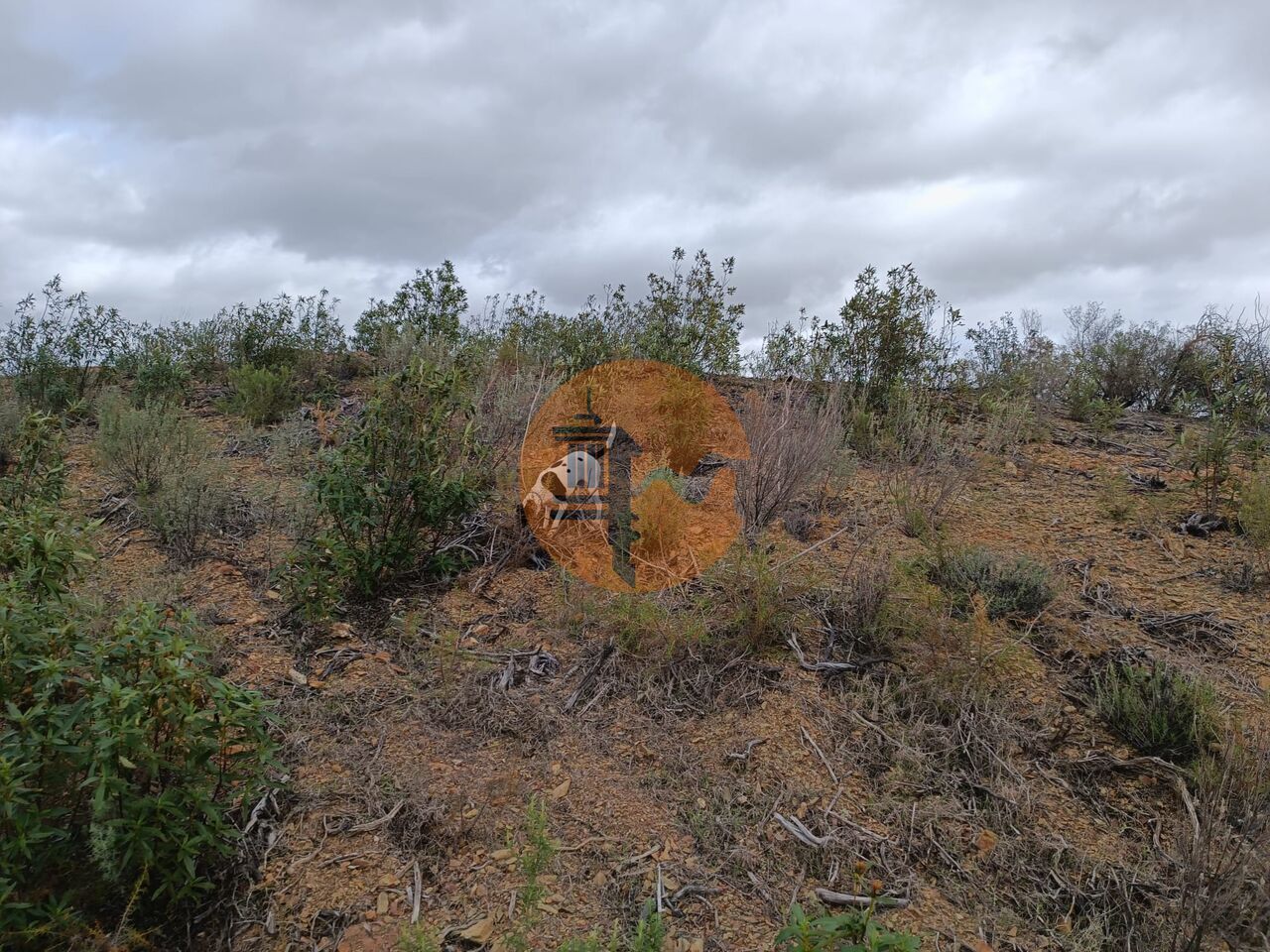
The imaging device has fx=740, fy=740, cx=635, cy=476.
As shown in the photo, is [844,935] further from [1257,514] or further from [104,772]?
[1257,514]

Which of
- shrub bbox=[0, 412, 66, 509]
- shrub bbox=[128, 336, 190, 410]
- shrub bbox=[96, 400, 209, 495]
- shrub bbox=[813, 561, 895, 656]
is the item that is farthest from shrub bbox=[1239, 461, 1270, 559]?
shrub bbox=[128, 336, 190, 410]

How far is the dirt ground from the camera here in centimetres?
209

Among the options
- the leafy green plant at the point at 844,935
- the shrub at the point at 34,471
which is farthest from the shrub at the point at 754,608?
the shrub at the point at 34,471

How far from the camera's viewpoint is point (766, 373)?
703cm

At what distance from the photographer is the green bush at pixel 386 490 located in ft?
11.1

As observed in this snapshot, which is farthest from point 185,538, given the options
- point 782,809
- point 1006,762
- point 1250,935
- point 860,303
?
point 860,303

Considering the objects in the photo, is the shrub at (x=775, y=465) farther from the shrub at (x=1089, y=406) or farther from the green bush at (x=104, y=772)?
the shrub at (x=1089, y=406)

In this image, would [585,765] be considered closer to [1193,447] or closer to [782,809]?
[782,809]

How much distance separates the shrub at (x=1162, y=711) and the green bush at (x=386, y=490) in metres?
2.89

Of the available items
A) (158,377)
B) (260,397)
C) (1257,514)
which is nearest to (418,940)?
(1257,514)

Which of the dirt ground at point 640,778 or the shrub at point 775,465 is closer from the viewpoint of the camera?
the dirt ground at point 640,778

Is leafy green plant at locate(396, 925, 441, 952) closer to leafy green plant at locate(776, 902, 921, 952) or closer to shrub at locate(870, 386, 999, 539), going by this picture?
leafy green plant at locate(776, 902, 921, 952)

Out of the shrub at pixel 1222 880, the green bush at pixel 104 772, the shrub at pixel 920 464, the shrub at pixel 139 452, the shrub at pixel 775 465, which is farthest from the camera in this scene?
the shrub at pixel 139 452

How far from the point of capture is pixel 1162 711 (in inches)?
106
